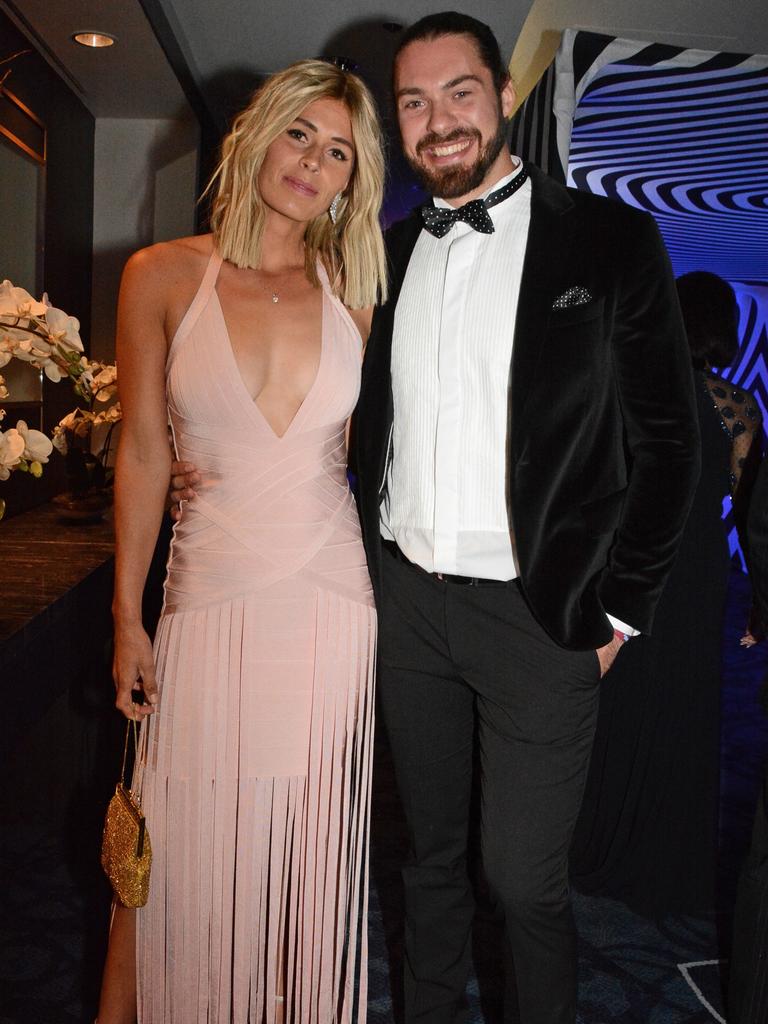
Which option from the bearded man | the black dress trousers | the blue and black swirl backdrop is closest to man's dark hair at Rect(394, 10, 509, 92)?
the bearded man

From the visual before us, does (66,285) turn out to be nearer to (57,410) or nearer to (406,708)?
(57,410)

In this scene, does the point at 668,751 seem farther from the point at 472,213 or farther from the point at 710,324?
the point at 472,213

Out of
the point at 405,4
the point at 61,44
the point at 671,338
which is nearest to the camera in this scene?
the point at 671,338

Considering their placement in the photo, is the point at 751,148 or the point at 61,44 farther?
the point at 751,148

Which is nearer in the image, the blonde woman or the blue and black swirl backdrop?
the blonde woman

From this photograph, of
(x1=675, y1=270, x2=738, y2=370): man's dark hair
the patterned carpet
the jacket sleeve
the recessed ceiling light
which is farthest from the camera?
the recessed ceiling light

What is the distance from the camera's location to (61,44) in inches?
153

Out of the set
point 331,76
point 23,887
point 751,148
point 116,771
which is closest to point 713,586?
point 331,76

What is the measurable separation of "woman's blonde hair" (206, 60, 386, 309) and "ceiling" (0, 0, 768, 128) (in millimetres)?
2170

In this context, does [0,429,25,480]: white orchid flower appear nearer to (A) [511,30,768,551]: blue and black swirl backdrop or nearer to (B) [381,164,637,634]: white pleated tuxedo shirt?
(B) [381,164,637,634]: white pleated tuxedo shirt

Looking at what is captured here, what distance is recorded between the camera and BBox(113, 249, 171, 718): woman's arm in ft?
5.91

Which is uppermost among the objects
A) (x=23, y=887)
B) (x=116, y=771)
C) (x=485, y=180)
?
(x=485, y=180)

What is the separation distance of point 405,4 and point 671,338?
11.9 ft

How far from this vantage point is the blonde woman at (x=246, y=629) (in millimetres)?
1783
